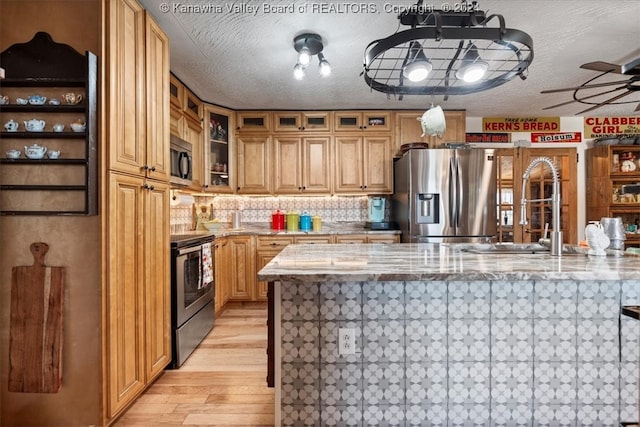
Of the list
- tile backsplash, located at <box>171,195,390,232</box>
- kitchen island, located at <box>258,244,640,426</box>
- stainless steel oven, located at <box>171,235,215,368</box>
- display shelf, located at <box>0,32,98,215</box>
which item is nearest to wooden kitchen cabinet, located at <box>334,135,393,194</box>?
tile backsplash, located at <box>171,195,390,232</box>

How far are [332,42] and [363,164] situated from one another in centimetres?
188

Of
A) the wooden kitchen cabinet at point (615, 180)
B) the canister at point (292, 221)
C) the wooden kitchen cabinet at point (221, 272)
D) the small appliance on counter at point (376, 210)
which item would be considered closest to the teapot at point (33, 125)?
the wooden kitchen cabinet at point (221, 272)

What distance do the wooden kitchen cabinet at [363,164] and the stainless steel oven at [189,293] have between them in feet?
6.14

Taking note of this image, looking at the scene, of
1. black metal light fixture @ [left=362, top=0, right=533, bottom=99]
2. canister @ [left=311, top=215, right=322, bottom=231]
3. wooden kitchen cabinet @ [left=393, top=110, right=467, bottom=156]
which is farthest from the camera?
canister @ [left=311, top=215, right=322, bottom=231]

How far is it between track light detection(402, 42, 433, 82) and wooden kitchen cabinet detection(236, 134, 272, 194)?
2809 mm

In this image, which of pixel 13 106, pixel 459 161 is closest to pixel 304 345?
pixel 13 106

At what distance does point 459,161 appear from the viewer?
3764 millimetres

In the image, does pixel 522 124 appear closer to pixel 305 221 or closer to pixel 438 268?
pixel 305 221

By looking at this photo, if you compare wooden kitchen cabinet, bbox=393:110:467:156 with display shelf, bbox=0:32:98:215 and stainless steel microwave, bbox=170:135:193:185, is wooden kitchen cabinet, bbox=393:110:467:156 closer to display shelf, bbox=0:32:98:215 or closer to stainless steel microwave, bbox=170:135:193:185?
stainless steel microwave, bbox=170:135:193:185

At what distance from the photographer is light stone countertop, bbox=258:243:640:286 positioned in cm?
129

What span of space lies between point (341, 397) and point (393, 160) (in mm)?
3314

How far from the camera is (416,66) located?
5.55 ft

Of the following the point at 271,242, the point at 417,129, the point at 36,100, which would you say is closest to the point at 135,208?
the point at 36,100

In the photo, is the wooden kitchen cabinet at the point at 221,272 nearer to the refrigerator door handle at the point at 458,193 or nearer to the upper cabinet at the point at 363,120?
the upper cabinet at the point at 363,120
